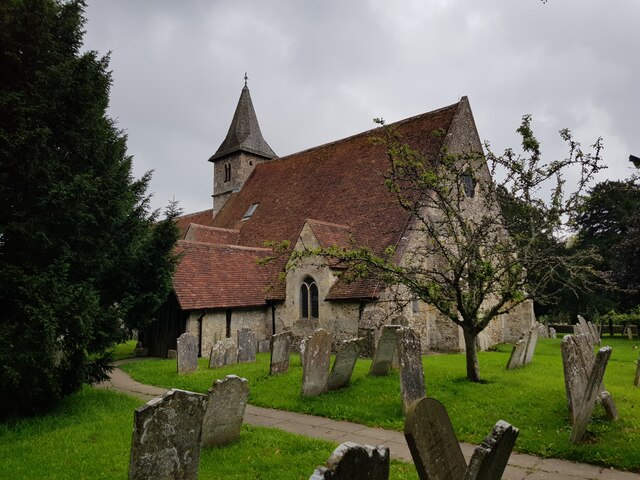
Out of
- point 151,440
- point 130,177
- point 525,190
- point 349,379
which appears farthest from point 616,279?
point 151,440

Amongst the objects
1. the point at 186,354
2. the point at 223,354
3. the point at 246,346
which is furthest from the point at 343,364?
the point at 246,346

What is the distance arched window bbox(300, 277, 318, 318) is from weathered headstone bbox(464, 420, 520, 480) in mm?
13870

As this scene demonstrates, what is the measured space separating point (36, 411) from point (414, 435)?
746cm

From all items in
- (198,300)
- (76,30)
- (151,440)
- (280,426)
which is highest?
(76,30)

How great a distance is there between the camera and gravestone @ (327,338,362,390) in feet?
30.8

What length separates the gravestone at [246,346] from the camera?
1362cm

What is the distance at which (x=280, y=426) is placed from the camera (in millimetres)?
7438

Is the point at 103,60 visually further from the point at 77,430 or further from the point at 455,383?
the point at 455,383

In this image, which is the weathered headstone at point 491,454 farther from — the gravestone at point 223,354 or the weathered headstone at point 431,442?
the gravestone at point 223,354

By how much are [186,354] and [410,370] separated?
6524 millimetres

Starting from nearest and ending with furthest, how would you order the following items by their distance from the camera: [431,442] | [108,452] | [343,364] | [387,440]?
[431,442] → [108,452] → [387,440] → [343,364]

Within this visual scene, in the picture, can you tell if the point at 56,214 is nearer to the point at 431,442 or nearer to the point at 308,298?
the point at 431,442

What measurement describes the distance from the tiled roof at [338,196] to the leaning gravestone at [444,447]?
37.6 ft

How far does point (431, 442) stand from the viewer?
333 centimetres
